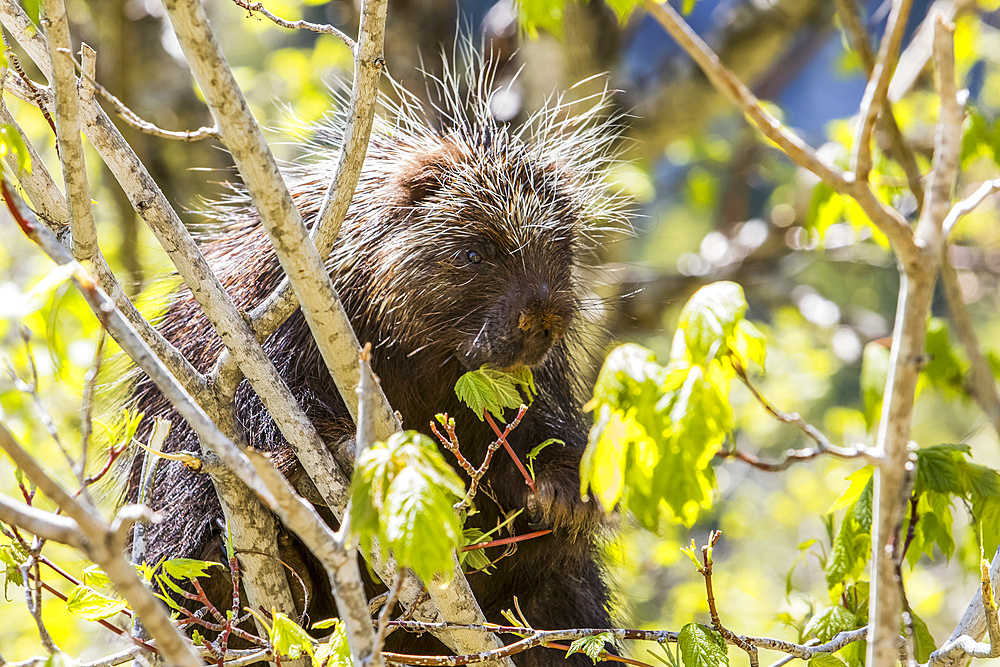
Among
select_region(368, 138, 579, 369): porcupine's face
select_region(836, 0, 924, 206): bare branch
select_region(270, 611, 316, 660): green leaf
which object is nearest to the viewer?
select_region(270, 611, 316, 660): green leaf

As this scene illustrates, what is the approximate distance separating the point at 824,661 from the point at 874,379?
1023 millimetres

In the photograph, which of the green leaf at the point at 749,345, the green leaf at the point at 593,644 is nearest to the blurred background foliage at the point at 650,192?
the green leaf at the point at 593,644

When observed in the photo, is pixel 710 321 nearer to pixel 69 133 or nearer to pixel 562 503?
pixel 69 133

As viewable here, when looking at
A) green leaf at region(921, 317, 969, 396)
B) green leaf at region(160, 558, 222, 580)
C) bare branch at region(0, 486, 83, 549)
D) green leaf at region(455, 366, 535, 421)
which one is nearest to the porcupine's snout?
green leaf at region(455, 366, 535, 421)

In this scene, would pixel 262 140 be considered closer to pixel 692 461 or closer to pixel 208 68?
pixel 208 68

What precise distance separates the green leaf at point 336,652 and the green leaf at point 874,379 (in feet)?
4.89

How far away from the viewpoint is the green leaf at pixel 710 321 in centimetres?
107

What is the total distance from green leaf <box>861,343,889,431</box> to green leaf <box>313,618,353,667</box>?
149 centimetres

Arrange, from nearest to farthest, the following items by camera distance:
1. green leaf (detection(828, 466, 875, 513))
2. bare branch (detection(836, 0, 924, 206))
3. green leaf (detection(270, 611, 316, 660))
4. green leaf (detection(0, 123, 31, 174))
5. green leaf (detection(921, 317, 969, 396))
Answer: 1. green leaf (detection(0, 123, 31, 174))
2. green leaf (detection(270, 611, 316, 660))
3. green leaf (detection(828, 466, 875, 513))
4. bare branch (detection(836, 0, 924, 206))
5. green leaf (detection(921, 317, 969, 396))

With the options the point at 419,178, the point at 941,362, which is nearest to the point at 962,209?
the point at 419,178

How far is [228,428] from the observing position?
59.5 inches

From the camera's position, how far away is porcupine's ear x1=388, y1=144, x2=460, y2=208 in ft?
7.90

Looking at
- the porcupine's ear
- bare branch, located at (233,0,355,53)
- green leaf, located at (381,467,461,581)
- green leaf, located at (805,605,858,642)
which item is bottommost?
green leaf, located at (805,605,858,642)

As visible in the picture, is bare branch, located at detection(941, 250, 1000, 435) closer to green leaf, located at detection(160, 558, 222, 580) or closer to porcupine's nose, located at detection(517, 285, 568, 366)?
porcupine's nose, located at detection(517, 285, 568, 366)
